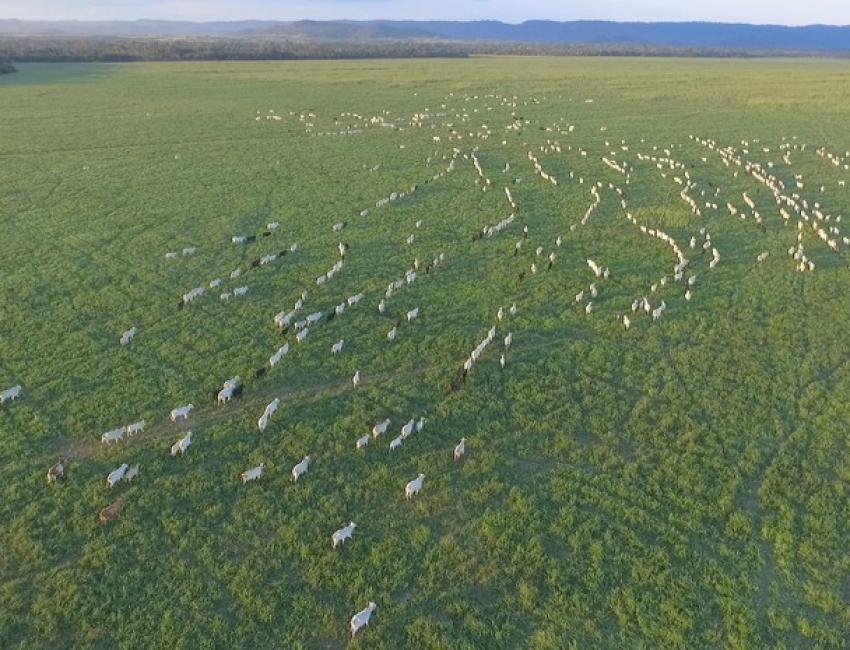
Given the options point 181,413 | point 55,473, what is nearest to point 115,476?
point 55,473

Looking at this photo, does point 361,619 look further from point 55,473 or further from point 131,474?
point 55,473

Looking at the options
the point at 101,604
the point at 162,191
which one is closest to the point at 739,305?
the point at 101,604

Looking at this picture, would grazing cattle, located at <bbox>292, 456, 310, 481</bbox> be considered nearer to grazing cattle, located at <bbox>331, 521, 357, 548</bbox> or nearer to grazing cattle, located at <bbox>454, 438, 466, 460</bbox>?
grazing cattle, located at <bbox>331, 521, 357, 548</bbox>

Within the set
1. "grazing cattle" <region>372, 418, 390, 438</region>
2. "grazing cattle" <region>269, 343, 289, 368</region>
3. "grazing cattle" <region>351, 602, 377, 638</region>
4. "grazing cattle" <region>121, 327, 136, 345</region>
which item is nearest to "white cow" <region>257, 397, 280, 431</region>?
"grazing cattle" <region>269, 343, 289, 368</region>

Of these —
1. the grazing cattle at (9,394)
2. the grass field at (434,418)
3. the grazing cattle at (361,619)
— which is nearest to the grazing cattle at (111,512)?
the grass field at (434,418)

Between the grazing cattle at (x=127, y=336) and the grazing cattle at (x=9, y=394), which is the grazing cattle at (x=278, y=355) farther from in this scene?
the grazing cattle at (x=9, y=394)
